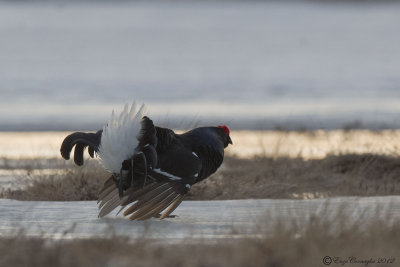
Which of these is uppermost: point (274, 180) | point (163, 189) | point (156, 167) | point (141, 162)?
point (141, 162)

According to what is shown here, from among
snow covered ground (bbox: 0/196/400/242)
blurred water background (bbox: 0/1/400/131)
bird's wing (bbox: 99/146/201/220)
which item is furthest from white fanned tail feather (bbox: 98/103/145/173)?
blurred water background (bbox: 0/1/400/131)

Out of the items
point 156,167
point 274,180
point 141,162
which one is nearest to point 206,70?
point 274,180

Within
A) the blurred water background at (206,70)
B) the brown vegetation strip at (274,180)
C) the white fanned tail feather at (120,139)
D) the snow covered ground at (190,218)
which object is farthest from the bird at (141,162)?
the blurred water background at (206,70)

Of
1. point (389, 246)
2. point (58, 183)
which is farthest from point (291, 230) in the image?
point (58, 183)

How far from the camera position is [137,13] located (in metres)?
96.8

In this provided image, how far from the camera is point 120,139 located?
7.97 metres

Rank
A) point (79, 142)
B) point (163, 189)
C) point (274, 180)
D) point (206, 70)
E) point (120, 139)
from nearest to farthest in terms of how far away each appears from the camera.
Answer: point (120, 139)
point (163, 189)
point (79, 142)
point (274, 180)
point (206, 70)

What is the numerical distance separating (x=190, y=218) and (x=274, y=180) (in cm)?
311

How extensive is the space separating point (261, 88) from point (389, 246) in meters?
21.8

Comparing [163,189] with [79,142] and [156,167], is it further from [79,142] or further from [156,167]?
[79,142]

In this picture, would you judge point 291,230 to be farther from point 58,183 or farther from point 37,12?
point 37,12

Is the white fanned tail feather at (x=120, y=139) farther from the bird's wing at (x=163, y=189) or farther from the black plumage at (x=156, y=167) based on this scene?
the bird's wing at (x=163, y=189)

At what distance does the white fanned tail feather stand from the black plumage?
50mm

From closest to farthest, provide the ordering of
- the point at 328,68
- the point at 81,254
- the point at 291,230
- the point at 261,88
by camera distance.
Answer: the point at 81,254, the point at 291,230, the point at 261,88, the point at 328,68
